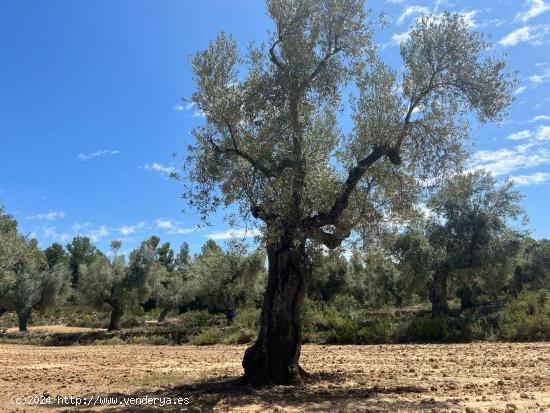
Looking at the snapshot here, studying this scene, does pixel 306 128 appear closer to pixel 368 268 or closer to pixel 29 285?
pixel 368 268

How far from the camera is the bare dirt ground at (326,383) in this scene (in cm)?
905

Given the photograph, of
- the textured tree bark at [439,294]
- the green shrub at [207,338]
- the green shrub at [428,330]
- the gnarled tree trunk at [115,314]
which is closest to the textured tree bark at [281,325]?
the green shrub at [428,330]

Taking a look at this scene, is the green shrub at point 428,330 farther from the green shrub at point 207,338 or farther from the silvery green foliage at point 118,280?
the silvery green foliage at point 118,280

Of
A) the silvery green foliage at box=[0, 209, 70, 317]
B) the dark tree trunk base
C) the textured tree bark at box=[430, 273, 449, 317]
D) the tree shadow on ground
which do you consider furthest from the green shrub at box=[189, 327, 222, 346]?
the dark tree trunk base

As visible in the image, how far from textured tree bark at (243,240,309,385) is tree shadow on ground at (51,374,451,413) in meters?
0.43

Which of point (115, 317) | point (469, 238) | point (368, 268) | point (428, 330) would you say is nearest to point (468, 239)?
point (469, 238)

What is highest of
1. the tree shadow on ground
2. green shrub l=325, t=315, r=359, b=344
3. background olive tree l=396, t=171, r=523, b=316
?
background olive tree l=396, t=171, r=523, b=316

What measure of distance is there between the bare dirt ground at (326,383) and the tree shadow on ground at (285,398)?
20 millimetres

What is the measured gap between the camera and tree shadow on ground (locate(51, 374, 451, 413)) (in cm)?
889

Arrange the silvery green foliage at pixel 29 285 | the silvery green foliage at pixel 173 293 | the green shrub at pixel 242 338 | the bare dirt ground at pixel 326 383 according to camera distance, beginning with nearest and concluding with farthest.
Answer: the bare dirt ground at pixel 326 383 < the green shrub at pixel 242 338 < the silvery green foliage at pixel 29 285 < the silvery green foliage at pixel 173 293

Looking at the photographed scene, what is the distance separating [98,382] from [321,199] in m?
7.86

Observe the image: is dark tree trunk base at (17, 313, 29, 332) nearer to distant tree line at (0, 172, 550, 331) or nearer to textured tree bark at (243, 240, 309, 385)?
distant tree line at (0, 172, 550, 331)

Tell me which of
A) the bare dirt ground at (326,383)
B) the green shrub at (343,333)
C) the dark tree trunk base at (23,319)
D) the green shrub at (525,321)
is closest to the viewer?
the bare dirt ground at (326,383)

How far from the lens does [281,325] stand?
11.8 meters
